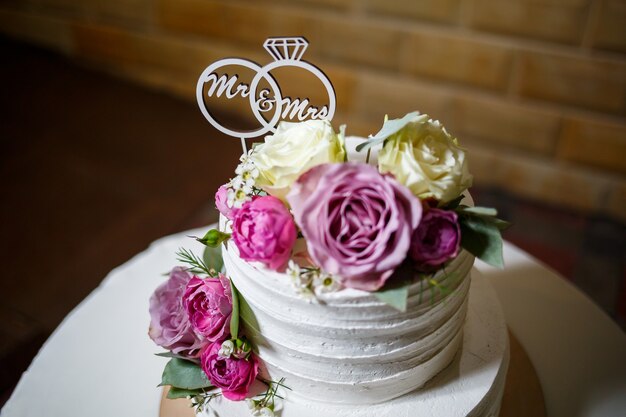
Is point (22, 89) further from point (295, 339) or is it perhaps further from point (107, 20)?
point (295, 339)

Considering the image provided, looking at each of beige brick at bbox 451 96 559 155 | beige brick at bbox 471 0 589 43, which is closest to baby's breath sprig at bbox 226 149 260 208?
beige brick at bbox 471 0 589 43

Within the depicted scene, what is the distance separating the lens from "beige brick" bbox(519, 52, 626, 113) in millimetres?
2311

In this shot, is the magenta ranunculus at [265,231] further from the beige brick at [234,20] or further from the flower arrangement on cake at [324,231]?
the beige brick at [234,20]

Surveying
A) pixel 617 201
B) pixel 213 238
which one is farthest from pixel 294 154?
pixel 617 201

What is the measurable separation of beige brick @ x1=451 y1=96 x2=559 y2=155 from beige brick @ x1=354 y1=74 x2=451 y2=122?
0.08 m

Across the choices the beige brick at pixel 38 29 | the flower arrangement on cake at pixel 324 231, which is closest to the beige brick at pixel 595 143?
the flower arrangement on cake at pixel 324 231

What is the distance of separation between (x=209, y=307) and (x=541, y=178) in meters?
1.90

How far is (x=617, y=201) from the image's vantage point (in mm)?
2535

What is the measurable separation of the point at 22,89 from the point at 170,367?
2783 millimetres

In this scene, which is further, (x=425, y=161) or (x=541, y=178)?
(x=541, y=178)

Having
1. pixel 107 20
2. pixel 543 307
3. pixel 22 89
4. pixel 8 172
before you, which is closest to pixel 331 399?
pixel 543 307

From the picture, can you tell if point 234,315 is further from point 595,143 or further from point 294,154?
point 595,143

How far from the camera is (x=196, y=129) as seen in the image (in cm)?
323

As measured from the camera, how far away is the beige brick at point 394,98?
8.82ft
